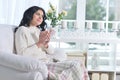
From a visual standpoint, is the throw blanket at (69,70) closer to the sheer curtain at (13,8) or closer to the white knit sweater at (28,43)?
the white knit sweater at (28,43)

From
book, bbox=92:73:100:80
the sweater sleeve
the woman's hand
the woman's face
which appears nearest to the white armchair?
the sweater sleeve

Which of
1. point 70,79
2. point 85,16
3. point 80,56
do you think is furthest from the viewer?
point 85,16

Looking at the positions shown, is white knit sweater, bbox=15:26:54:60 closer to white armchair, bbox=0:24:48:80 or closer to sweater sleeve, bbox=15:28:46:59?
sweater sleeve, bbox=15:28:46:59

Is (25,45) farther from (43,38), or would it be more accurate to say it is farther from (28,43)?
(43,38)

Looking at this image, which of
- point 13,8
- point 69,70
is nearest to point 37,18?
point 69,70

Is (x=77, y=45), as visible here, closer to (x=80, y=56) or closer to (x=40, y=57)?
(x=80, y=56)

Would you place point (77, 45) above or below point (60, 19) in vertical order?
below

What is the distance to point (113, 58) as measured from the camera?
352 cm

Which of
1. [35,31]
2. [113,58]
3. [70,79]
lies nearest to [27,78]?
[70,79]

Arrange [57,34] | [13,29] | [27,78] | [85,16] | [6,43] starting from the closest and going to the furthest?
1. [27,78]
2. [6,43]
3. [13,29]
4. [57,34]
5. [85,16]

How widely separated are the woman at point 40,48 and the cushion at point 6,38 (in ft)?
0.25

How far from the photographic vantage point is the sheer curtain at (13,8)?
3660mm

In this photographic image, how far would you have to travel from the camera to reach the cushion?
2586 millimetres

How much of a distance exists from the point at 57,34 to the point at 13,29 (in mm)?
987
